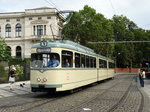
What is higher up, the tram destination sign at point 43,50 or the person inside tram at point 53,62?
the tram destination sign at point 43,50

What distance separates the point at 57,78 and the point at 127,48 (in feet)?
211

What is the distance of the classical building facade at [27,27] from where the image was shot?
204ft

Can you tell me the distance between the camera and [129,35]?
7375cm

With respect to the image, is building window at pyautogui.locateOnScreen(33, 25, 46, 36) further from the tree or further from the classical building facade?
the tree

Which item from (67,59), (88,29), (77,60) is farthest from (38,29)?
(67,59)

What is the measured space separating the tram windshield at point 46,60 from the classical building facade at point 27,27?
47136mm

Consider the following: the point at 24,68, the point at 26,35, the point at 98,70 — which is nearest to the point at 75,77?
the point at 98,70

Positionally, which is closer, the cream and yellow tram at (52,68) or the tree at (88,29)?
the cream and yellow tram at (52,68)

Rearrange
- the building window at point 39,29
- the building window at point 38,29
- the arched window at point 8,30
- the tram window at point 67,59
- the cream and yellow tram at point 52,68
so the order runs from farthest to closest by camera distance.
Answer: the arched window at point 8,30, the building window at point 39,29, the building window at point 38,29, the tram window at point 67,59, the cream and yellow tram at point 52,68

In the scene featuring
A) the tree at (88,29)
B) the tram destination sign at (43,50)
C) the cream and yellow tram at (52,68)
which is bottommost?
the cream and yellow tram at (52,68)

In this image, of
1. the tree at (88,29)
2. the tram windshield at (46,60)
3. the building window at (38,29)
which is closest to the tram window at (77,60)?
the tram windshield at (46,60)

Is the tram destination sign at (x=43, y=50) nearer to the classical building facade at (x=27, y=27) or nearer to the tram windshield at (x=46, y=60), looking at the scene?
the tram windshield at (x=46, y=60)

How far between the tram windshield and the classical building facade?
4714 centimetres

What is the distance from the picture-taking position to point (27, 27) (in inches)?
2539
